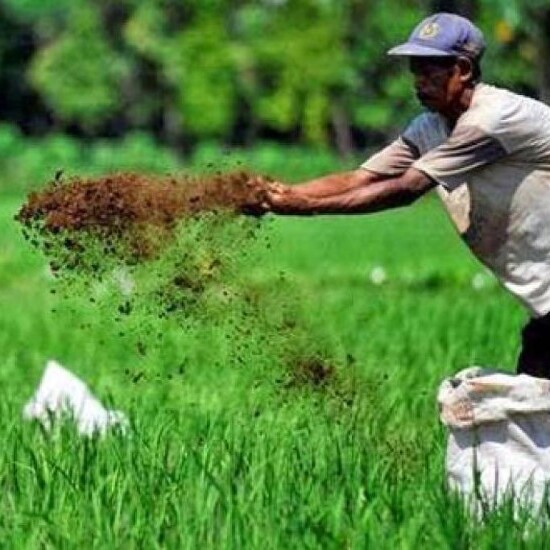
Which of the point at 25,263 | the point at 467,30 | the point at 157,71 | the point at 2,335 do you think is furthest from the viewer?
the point at 157,71

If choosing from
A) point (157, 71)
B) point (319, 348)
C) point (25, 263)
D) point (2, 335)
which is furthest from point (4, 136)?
point (319, 348)

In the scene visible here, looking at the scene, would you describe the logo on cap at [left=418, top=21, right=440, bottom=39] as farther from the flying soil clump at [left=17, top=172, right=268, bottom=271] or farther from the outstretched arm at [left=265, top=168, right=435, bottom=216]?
the flying soil clump at [left=17, top=172, right=268, bottom=271]

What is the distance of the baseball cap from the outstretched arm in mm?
337

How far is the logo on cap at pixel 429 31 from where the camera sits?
212 inches

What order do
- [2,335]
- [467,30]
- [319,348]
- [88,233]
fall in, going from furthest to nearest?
[2,335]
[319,348]
[88,233]
[467,30]

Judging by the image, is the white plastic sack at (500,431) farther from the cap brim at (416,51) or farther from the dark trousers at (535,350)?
the cap brim at (416,51)

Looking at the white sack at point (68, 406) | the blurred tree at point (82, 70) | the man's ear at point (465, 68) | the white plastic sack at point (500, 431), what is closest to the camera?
the white plastic sack at point (500, 431)

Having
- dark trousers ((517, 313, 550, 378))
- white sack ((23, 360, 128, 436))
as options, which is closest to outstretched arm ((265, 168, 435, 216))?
dark trousers ((517, 313, 550, 378))

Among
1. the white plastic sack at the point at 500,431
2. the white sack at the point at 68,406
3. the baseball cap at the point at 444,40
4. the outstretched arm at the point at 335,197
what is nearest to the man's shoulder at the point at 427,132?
the outstretched arm at the point at 335,197

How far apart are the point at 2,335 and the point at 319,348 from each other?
14.1 feet

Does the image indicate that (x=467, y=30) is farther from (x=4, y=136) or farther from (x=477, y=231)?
(x=4, y=136)

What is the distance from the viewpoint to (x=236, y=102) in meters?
45.0

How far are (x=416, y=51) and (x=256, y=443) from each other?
1.23m

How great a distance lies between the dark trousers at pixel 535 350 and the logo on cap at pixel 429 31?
78 centimetres
